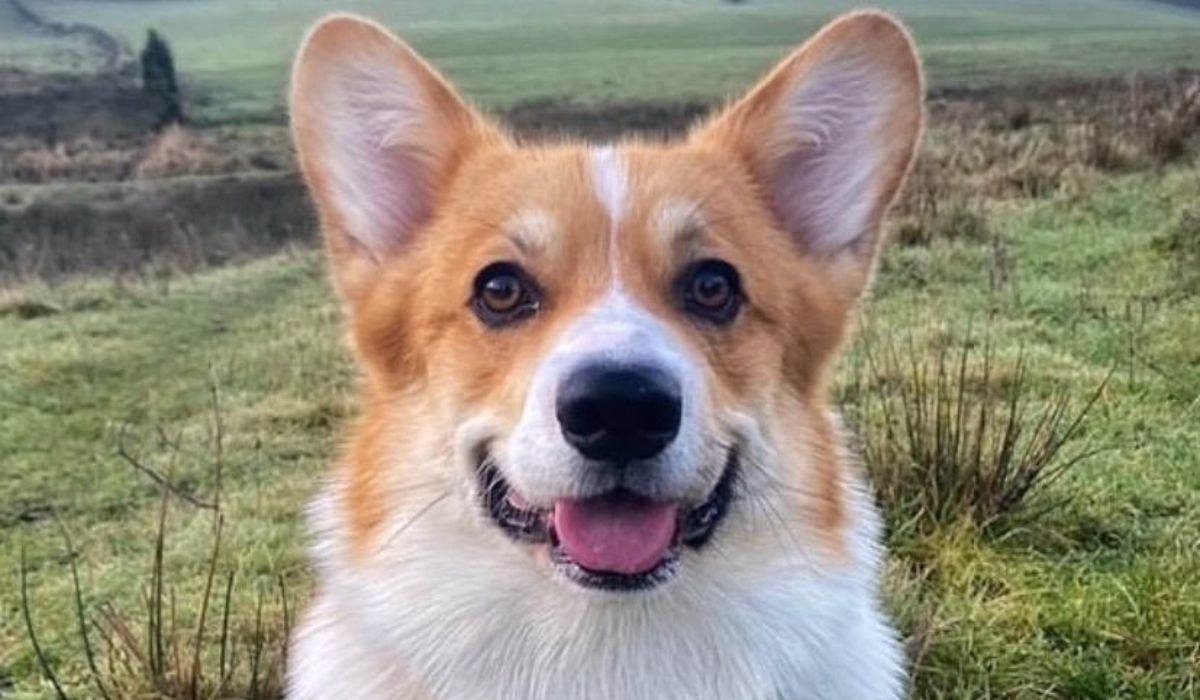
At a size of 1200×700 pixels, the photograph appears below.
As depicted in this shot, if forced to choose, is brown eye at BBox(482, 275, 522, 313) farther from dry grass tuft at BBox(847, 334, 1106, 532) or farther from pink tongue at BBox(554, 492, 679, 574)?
dry grass tuft at BBox(847, 334, 1106, 532)

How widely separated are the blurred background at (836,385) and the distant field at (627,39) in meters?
0.11

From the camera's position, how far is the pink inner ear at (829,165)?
3.79 meters

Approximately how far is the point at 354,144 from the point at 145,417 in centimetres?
610

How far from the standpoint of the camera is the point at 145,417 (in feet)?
31.1


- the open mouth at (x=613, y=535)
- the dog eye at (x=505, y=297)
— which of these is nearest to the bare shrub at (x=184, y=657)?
the dog eye at (x=505, y=297)

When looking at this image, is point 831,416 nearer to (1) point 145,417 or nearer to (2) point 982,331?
(2) point 982,331

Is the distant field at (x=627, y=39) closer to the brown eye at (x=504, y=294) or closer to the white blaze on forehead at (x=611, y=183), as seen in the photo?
the white blaze on forehead at (x=611, y=183)

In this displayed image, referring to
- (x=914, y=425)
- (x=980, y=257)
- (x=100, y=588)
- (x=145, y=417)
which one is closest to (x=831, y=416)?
(x=914, y=425)

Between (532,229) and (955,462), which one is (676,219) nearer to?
(532,229)

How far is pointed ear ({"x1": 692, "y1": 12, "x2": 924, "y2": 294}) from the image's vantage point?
375cm

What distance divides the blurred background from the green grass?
0.02 m

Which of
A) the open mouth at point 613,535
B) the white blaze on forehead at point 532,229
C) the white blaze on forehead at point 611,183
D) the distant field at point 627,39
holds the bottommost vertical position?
the distant field at point 627,39

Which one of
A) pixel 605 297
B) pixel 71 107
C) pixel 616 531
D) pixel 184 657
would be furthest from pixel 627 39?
pixel 616 531

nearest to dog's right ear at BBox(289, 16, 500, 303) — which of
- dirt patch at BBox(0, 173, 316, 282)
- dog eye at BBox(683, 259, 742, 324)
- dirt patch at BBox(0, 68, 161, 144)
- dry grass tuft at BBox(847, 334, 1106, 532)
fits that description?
dog eye at BBox(683, 259, 742, 324)
